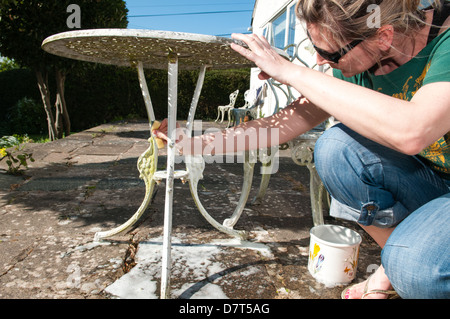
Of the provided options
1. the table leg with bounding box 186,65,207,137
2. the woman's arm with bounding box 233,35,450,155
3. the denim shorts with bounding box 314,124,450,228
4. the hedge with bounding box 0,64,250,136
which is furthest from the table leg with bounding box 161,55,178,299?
the hedge with bounding box 0,64,250,136

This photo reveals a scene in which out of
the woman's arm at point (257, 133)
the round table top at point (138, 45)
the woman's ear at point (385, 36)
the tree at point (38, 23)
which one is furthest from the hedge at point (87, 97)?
the woman's ear at point (385, 36)

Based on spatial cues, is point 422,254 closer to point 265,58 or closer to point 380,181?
point 380,181

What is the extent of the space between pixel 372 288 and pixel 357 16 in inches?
36.7

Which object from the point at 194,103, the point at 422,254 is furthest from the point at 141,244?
the point at 422,254

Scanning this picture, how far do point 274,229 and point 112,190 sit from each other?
1.35m

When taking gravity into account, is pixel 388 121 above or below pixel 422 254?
above

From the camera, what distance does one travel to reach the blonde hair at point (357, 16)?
0.89 metres

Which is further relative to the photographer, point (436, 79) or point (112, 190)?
point (112, 190)

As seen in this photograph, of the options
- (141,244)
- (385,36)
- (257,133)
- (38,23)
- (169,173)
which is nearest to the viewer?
(385,36)

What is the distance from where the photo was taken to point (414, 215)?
94 centimetres

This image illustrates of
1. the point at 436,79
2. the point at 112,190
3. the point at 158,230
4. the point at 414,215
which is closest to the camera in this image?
the point at 436,79

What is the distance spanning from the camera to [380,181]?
1119mm
